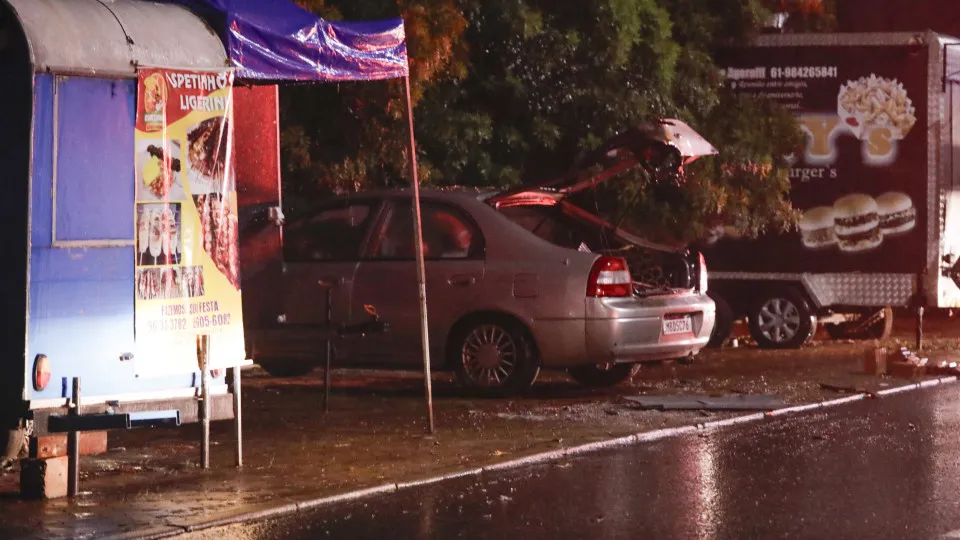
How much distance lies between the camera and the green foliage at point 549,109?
16281 mm

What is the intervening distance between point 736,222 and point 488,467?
9.20m

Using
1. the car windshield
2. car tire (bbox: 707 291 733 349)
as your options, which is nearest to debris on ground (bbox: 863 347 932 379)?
car tire (bbox: 707 291 733 349)

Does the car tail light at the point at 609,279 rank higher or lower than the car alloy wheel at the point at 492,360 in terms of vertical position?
higher

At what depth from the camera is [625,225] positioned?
→ 59.4 ft

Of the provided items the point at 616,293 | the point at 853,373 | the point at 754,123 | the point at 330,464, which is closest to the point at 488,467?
the point at 330,464


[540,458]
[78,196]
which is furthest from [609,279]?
[78,196]

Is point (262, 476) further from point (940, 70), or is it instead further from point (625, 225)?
point (940, 70)

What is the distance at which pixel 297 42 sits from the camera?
1034cm

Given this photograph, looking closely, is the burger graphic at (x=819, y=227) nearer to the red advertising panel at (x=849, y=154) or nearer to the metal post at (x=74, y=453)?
the red advertising panel at (x=849, y=154)

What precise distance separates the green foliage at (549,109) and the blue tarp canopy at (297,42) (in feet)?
14.1

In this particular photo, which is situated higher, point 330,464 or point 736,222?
point 736,222

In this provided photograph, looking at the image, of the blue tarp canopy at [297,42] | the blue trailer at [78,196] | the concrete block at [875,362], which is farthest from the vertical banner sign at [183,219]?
the concrete block at [875,362]

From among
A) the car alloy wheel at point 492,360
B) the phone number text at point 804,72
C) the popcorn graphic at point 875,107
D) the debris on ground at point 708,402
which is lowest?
the debris on ground at point 708,402

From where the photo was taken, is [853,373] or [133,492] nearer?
[133,492]
